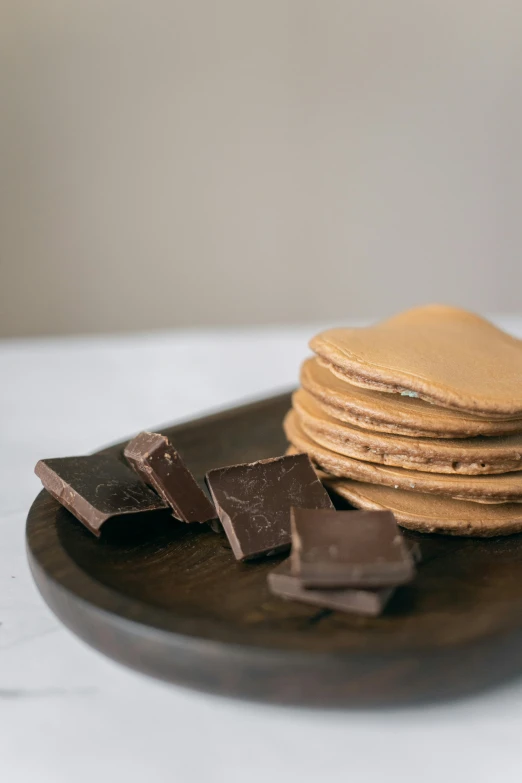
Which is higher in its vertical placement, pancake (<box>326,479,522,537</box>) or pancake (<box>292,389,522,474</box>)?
pancake (<box>292,389,522,474</box>)

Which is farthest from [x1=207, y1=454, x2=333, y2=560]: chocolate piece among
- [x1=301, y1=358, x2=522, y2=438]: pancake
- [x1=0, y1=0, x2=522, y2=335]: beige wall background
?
[x1=0, y1=0, x2=522, y2=335]: beige wall background

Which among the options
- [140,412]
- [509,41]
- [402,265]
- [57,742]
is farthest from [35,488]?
[509,41]

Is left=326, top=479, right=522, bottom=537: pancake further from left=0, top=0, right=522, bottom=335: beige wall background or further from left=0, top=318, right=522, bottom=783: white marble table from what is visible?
left=0, top=0, right=522, bottom=335: beige wall background

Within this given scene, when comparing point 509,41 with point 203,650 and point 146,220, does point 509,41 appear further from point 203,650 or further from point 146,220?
point 203,650

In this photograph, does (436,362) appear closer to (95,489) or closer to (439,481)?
(439,481)

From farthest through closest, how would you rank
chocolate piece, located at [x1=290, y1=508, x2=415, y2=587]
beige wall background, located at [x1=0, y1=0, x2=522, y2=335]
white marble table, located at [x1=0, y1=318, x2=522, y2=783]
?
beige wall background, located at [x1=0, y1=0, x2=522, y2=335]
chocolate piece, located at [x1=290, y1=508, x2=415, y2=587]
white marble table, located at [x1=0, y1=318, x2=522, y2=783]

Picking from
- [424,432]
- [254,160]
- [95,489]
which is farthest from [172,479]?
[254,160]
